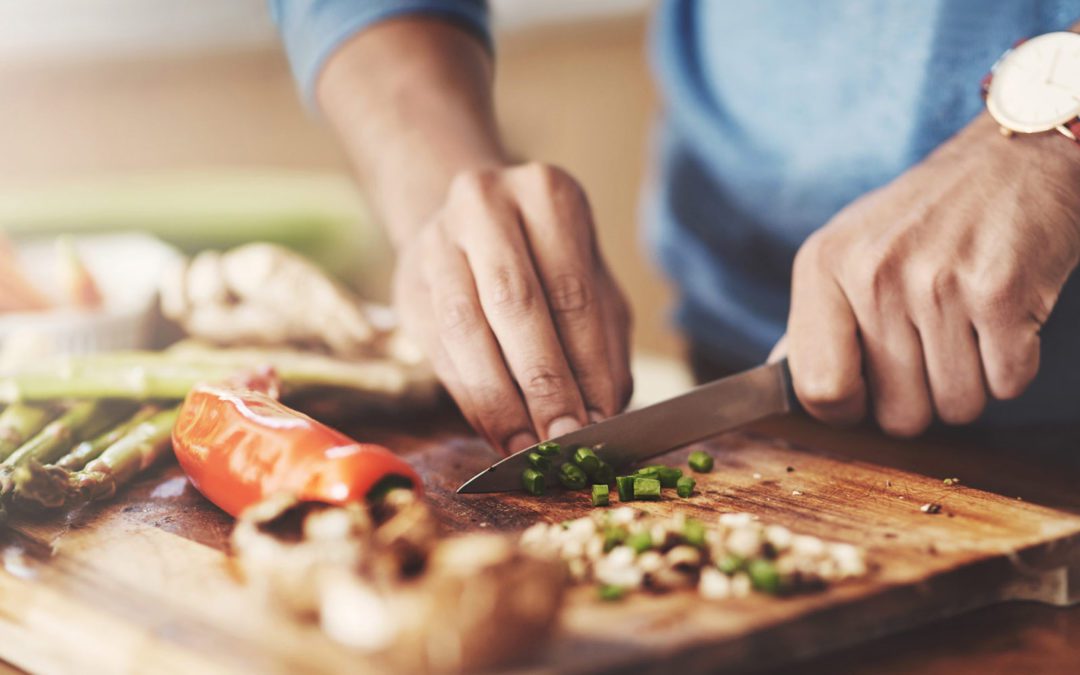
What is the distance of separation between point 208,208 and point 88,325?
1.02 meters

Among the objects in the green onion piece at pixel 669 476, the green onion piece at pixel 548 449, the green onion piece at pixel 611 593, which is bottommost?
the green onion piece at pixel 669 476

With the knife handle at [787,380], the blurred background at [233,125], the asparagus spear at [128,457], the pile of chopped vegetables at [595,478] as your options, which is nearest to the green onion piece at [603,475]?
the pile of chopped vegetables at [595,478]

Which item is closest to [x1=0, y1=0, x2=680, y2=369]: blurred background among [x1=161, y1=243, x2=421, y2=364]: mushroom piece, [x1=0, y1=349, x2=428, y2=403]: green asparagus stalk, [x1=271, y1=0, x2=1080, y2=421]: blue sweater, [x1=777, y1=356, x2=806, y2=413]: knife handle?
[x1=161, y1=243, x2=421, y2=364]: mushroom piece

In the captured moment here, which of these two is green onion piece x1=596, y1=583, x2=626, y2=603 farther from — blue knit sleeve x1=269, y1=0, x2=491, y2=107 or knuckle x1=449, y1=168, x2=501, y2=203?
blue knit sleeve x1=269, y1=0, x2=491, y2=107

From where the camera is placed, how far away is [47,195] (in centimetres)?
224

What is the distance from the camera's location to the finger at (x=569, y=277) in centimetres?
100

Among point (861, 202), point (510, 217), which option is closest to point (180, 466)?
point (510, 217)

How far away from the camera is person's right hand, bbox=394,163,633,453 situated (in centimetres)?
97

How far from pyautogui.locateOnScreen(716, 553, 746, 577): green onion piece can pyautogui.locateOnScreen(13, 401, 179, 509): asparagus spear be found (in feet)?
1.81

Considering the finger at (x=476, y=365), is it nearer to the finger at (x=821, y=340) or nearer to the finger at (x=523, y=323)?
the finger at (x=523, y=323)

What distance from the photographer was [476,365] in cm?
99

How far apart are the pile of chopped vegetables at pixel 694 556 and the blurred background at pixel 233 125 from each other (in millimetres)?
1763

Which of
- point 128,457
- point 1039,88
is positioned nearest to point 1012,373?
point 1039,88

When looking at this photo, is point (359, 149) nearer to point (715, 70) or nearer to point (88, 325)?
point (88, 325)
